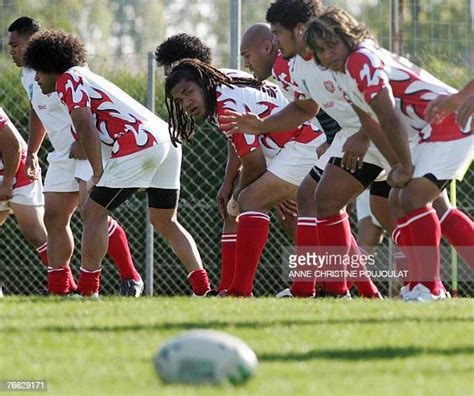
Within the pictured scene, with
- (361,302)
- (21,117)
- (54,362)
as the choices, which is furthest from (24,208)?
(54,362)

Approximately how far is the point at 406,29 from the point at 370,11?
1.76ft

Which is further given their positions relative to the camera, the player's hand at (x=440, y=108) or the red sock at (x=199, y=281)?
the red sock at (x=199, y=281)

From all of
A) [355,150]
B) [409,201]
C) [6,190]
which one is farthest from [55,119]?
[409,201]

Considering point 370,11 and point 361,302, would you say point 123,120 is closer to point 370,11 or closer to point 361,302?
point 361,302

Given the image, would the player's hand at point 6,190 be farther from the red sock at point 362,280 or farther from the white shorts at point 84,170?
the red sock at point 362,280

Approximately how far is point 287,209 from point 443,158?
2.31 m

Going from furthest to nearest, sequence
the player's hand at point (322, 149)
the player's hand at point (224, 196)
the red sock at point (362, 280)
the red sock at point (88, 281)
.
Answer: the player's hand at point (224, 196) → the red sock at point (88, 281) → the red sock at point (362, 280) → the player's hand at point (322, 149)

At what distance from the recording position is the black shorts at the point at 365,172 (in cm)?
741

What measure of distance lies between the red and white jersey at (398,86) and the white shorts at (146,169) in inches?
75.4

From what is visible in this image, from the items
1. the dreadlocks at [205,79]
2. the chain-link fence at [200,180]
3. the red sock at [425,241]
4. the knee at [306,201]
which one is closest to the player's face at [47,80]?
the dreadlocks at [205,79]

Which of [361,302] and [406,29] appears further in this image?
[406,29]

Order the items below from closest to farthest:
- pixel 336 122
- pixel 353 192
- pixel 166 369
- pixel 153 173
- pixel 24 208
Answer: pixel 166 369 → pixel 353 192 → pixel 336 122 → pixel 153 173 → pixel 24 208

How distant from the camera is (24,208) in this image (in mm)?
9641

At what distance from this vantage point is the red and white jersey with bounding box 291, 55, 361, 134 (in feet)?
24.4
